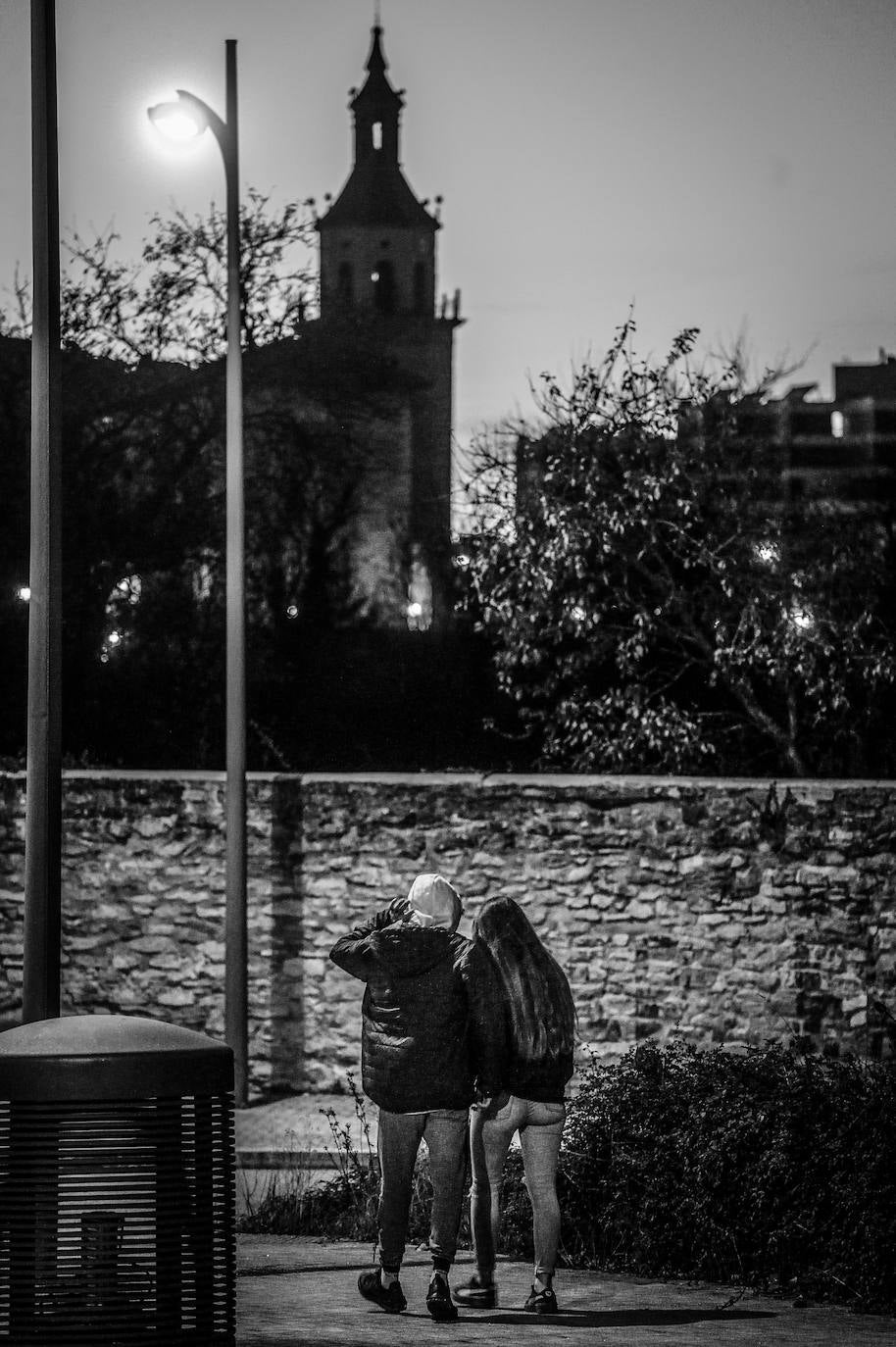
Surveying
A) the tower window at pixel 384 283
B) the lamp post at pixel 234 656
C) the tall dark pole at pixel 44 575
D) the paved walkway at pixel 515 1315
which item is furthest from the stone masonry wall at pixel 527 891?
the tower window at pixel 384 283

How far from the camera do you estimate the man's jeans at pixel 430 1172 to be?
659cm

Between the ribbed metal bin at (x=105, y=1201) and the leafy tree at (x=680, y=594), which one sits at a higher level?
the leafy tree at (x=680, y=594)

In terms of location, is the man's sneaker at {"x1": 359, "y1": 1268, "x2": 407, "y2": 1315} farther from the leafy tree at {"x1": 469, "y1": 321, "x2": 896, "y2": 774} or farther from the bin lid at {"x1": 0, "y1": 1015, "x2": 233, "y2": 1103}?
the leafy tree at {"x1": 469, "y1": 321, "x2": 896, "y2": 774}

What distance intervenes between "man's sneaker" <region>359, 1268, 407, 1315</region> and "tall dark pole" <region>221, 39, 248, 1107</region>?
6170mm

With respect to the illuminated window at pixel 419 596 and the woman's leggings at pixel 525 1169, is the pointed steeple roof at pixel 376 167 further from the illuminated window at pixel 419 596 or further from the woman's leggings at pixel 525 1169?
the woman's leggings at pixel 525 1169

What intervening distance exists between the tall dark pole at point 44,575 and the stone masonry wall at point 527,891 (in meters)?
5.80

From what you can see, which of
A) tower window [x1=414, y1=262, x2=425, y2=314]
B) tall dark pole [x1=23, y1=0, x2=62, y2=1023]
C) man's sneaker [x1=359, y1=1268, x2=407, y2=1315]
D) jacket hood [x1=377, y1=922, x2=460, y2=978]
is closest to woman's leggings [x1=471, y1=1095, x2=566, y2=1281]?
man's sneaker [x1=359, y1=1268, x2=407, y2=1315]

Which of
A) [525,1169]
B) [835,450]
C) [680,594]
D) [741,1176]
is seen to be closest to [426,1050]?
[525,1169]

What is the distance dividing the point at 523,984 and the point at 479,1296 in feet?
4.11

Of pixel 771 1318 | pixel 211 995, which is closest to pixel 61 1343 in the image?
pixel 771 1318

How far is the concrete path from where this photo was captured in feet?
20.0

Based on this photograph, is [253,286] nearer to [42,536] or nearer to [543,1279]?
[42,536]

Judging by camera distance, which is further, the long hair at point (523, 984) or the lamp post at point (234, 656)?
the lamp post at point (234, 656)

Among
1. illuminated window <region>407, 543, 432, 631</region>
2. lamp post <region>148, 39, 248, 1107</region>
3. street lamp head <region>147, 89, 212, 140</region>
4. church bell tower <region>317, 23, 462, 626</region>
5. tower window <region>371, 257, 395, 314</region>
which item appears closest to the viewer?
street lamp head <region>147, 89, 212, 140</region>
